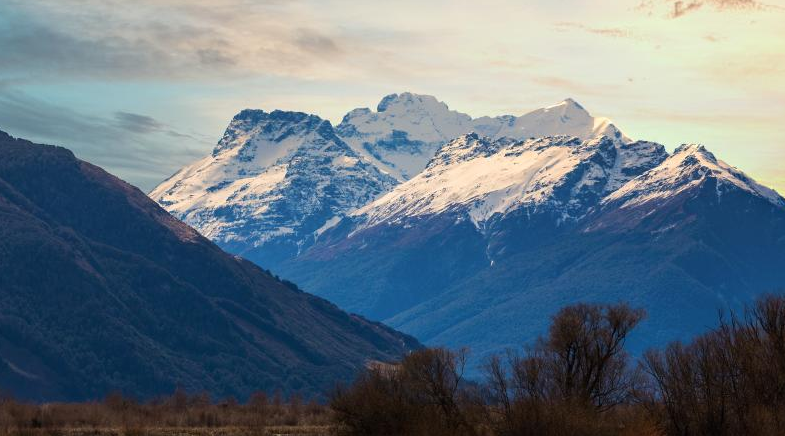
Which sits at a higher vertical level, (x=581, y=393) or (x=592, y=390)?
(x=592, y=390)

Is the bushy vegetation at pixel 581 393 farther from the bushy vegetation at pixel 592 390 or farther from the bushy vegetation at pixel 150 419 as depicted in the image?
the bushy vegetation at pixel 150 419

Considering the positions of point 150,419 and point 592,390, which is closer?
point 592,390

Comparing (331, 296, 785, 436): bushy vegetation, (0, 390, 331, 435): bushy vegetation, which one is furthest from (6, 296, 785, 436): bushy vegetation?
(0, 390, 331, 435): bushy vegetation

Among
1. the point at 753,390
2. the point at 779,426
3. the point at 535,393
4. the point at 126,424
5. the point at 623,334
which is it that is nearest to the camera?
the point at 779,426

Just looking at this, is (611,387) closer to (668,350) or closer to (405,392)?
(668,350)

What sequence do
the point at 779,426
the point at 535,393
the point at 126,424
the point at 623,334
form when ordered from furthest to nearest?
1. the point at 126,424
2. the point at 623,334
3. the point at 535,393
4. the point at 779,426

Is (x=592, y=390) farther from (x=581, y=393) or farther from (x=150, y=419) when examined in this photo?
(x=150, y=419)

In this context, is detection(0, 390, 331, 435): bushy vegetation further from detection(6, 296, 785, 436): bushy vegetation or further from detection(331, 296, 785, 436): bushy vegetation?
detection(331, 296, 785, 436): bushy vegetation

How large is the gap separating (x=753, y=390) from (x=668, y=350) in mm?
14579

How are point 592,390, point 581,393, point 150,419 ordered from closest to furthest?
point 581,393
point 592,390
point 150,419

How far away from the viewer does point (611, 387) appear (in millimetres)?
124562

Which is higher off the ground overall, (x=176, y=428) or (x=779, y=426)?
(x=779, y=426)

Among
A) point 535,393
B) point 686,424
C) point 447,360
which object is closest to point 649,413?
point 686,424

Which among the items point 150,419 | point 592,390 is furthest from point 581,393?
point 150,419
